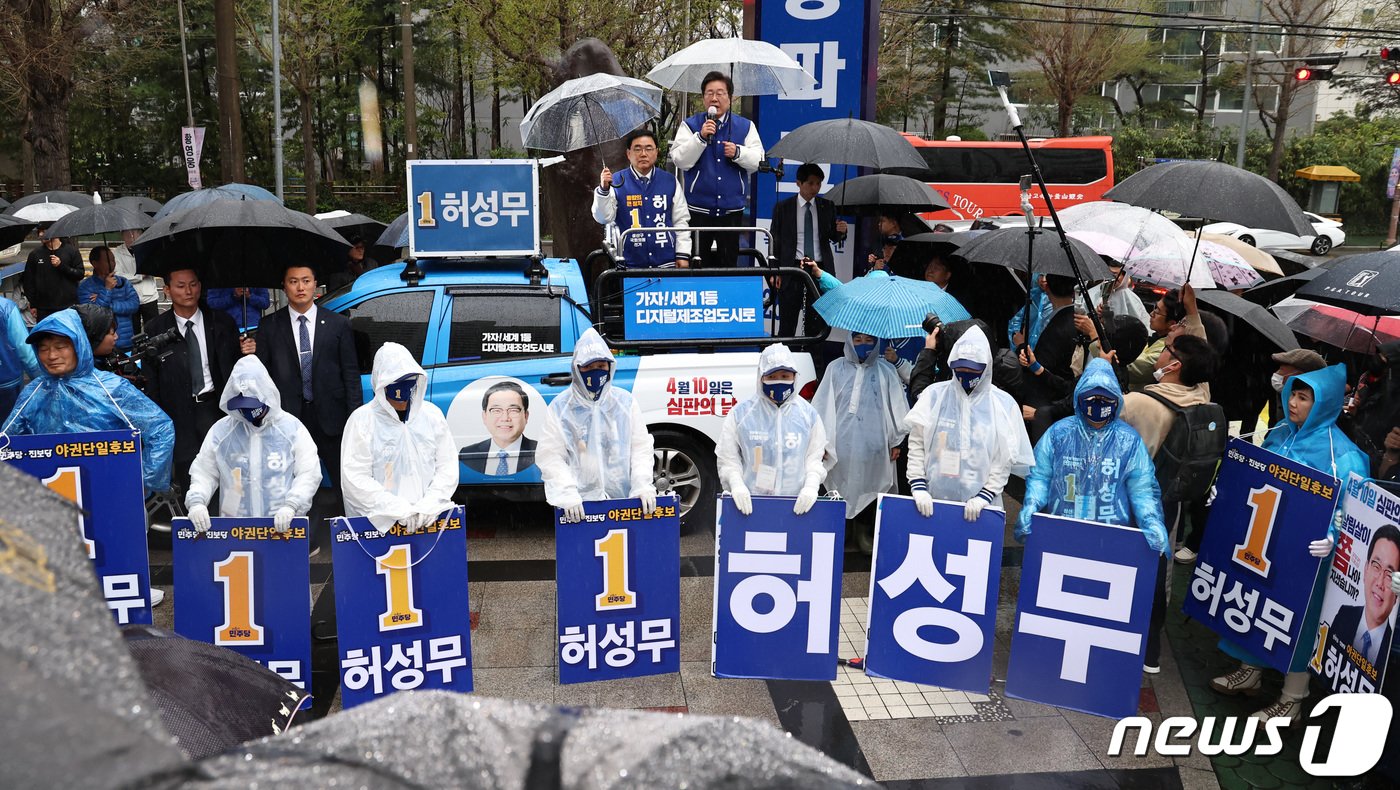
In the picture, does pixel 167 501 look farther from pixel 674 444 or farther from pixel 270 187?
pixel 270 187

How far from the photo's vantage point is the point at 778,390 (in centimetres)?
550

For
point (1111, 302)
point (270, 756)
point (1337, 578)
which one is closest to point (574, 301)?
point (1111, 302)

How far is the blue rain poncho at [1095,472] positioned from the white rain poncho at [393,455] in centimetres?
281

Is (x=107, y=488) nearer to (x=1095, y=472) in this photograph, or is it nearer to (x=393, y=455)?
(x=393, y=455)

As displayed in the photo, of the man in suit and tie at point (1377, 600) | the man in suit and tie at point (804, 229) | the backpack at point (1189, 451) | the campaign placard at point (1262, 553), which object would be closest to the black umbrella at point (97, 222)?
the man in suit and tie at point (804, 229)

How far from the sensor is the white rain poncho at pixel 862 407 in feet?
21.8

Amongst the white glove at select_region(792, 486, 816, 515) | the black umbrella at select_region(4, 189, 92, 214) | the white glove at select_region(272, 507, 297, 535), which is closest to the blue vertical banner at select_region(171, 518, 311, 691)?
the white glove at select_region(272, 507, 297, 535)

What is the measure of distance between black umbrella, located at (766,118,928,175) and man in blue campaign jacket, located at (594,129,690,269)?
0.95m

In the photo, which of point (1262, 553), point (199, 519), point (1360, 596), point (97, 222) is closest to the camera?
point (1360, 596)

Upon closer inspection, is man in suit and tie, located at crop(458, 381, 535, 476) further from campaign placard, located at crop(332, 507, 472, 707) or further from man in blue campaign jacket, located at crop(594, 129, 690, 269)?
campaign placard, located at crop(332, 507, 472, 707)

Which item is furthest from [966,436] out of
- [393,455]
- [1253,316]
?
[393,455]

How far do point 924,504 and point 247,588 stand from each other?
3106mm

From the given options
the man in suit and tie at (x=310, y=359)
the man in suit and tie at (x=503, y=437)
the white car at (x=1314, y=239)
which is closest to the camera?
the man in suit and tie at (x=310, y=359)

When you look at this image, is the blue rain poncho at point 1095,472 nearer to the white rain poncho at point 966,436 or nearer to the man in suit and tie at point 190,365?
Result: the white rain poncho at point 966,436
